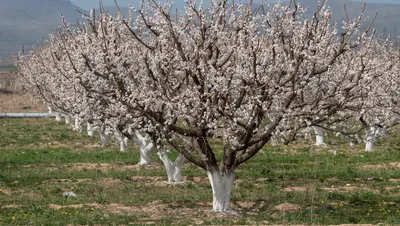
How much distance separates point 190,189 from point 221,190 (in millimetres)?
4056

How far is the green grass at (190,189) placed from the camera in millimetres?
15820

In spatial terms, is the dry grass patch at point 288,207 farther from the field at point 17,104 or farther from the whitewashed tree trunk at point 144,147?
the field at point 17,104

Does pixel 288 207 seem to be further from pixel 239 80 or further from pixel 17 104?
pixel 17 104

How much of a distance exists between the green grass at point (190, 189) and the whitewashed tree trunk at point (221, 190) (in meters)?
0.48

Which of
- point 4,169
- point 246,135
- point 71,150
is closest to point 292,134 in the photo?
point 246,135

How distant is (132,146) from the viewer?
33.8m

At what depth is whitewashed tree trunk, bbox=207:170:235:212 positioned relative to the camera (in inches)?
657

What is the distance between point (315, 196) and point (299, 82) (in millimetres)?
4417

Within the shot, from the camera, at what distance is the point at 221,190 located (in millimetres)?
16688

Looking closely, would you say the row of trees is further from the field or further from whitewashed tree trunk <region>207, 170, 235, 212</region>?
the field

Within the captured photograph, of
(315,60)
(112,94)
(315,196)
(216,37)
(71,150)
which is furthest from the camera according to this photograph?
(71,150)

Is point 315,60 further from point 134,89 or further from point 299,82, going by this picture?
point 134,89

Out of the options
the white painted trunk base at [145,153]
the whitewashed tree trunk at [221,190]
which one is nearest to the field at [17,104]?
the white painted trunk base at [145,153]

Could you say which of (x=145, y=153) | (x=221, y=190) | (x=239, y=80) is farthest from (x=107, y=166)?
(x=239, y=80)
